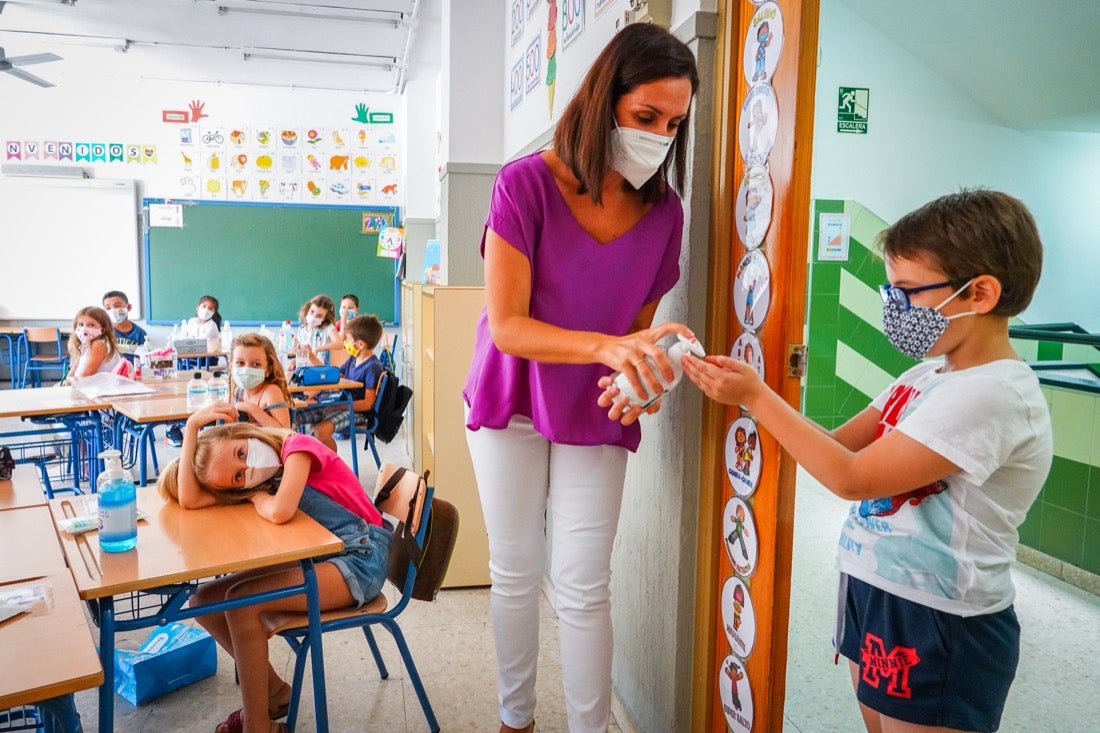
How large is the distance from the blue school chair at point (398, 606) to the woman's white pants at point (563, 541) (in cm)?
43

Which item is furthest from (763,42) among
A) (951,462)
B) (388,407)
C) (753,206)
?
(388,407)

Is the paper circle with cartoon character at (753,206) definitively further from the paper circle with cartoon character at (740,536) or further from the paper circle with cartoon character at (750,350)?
the paper circle with cartoon character at (740,536)

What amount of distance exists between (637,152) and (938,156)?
4.37 meters

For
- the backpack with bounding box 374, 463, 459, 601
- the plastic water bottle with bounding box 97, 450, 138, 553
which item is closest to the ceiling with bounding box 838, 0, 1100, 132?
the backpack with bounding box 374, 463, 459, 601

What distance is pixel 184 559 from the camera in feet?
5.34

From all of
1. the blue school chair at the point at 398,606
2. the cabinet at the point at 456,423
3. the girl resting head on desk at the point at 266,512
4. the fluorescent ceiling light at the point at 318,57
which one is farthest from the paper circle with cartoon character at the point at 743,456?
the fluorescent ceiling light at the point at 318,57

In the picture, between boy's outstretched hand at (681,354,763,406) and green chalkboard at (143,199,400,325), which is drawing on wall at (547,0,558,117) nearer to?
boy's outstretched hand at (681,354,763,406)

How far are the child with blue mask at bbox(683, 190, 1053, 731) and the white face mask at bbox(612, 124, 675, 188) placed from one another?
17.8 inches

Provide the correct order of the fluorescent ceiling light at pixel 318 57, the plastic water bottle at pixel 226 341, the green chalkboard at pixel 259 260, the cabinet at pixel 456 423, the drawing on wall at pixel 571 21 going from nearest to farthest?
the drawing on wall at pixel 571 21
the cabinet at pixel 456 423
the plastic water bottle at pixel 226 341
the fluorescent ceiling light at pixel 318 57
the green chalkboard at pixel 259 260

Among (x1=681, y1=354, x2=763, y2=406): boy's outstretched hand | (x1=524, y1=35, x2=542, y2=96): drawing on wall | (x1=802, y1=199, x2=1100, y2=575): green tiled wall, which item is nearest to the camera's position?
(x1=681, y1=354, x2=763, y2=406): boy's outstretched hand

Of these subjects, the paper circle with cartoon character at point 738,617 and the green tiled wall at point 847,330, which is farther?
the green tiled wall at point 847,330

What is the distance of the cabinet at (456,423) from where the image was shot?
3.08 metres

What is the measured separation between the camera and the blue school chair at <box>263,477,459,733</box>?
1907mm

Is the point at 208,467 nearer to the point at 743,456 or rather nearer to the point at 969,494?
the point at 743,456
